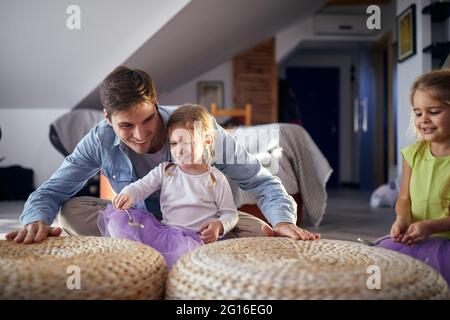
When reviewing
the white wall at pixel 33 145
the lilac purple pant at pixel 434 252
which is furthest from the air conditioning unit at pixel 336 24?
the lilac purple pant at pixel 434 252

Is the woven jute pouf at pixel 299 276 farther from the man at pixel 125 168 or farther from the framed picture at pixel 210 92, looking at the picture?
the framed picture at pixel 210 92

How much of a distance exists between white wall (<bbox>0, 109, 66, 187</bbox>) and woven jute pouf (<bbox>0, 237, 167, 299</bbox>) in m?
2.45

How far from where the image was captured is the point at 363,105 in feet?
17.9

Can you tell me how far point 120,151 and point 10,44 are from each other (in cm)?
172

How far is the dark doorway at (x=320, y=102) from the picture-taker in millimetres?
6242

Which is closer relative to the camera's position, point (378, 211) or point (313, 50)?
point (378, 211)

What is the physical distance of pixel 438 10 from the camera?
2502 mm

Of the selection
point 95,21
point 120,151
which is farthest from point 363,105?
point 120,151

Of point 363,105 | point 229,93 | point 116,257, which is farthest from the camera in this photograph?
point 363,105

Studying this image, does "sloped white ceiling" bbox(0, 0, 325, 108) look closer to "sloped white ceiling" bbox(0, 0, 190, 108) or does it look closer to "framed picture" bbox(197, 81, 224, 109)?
"sloped white ceiling" bbox(0, 0, 190, 108)

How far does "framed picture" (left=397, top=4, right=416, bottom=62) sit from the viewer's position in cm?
292

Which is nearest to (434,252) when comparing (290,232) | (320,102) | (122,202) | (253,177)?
(290,232)

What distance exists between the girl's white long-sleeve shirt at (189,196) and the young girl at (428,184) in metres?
0.38
